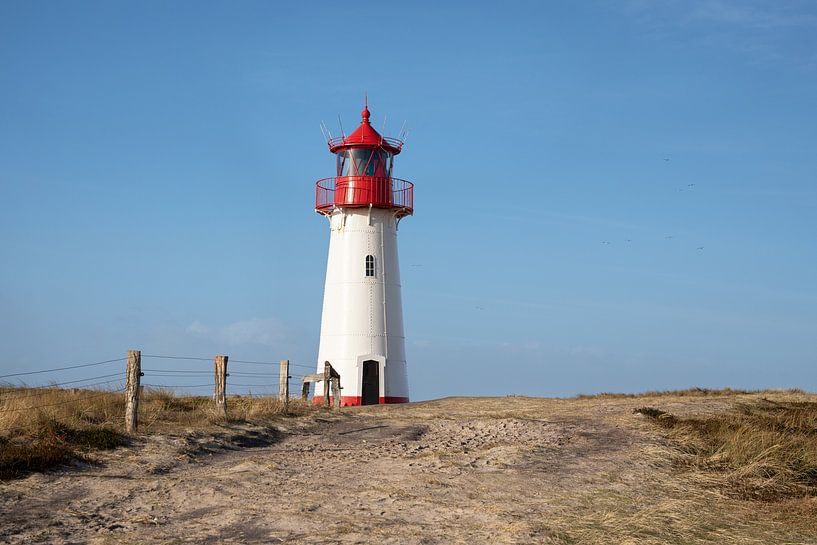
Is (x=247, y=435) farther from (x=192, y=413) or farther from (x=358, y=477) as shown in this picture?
(x=358, y=477)

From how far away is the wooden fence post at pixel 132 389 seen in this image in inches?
647

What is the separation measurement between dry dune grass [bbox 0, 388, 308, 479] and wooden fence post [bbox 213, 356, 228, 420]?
0.22 metres

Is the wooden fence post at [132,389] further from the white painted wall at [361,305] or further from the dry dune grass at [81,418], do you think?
the white painted wall at [361,305]

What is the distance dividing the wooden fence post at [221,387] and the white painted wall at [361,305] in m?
10.2

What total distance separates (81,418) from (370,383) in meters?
14.7

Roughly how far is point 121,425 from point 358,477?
5.56 m

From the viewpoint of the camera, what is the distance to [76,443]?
14742 mm

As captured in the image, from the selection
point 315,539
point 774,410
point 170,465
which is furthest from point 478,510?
point 774,410

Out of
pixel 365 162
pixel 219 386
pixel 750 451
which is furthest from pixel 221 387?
pixel 365 162

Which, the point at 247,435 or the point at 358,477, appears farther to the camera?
the point at 247,435

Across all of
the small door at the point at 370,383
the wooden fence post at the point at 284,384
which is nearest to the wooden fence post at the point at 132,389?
the wooden fence post at the point at 284,384

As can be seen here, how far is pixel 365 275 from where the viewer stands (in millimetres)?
31547

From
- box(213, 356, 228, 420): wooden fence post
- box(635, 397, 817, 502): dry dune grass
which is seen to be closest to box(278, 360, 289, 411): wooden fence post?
box(213, 356, 228, 420): wooden fence post

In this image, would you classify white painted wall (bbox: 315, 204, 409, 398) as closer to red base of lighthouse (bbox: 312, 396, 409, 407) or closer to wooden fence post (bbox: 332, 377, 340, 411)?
red base of lighthouse (bbox: 312, 396, 409, 407)
